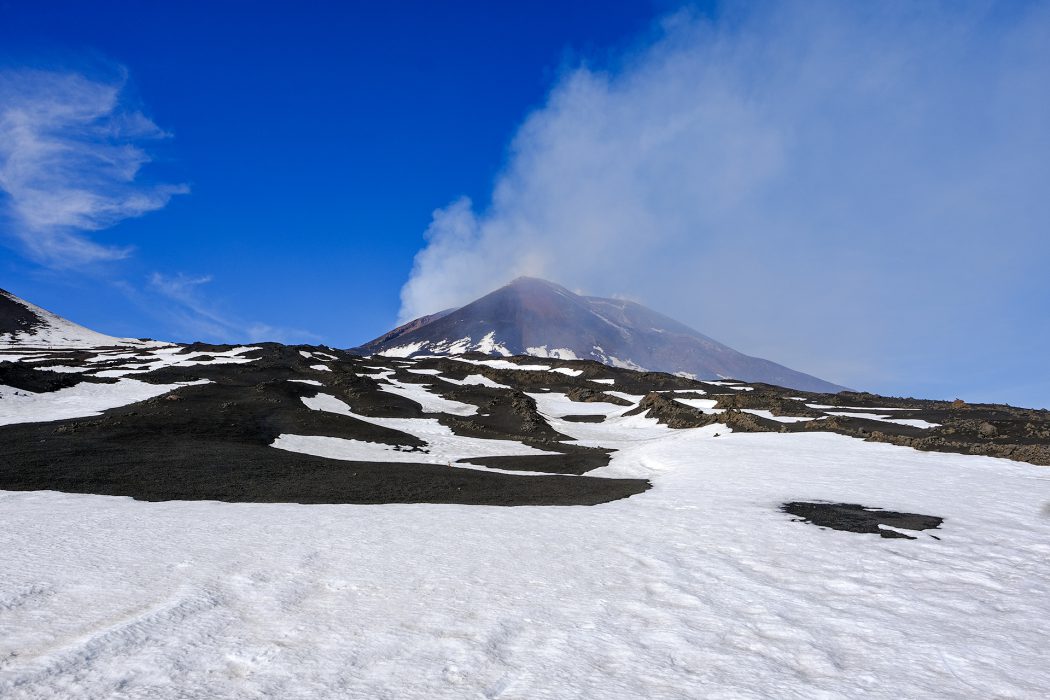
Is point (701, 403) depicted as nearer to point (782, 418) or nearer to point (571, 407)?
point (782, 418)

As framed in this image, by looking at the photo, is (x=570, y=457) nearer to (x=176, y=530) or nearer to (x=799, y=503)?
(x=799, y=503)

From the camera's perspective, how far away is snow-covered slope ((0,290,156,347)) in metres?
115

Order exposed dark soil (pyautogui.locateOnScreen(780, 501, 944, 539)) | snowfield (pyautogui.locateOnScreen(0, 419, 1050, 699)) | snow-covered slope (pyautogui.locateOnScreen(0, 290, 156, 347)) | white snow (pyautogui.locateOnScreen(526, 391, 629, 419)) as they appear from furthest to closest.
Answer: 1. snow-covered slope (pyautogui.locateOnScreen(0, 290, 156, 347))
2. white snow (pyautogui.locateOnScreen(526, 391, 629, 419))
3. exposed dark soil (pyautogui.locateOnScreen(780, 501, 944, 539))
4. snowfield (pyautogui.locateOnScreen(0, 419, 1050, 699))

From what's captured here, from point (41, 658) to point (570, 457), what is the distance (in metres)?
29.5

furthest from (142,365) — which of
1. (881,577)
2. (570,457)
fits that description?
(881,577)

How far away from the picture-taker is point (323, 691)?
543 cm

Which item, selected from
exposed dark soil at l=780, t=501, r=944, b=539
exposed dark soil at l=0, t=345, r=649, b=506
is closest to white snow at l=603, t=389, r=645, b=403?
exposed dark soil at l=0, t=345, r=649, b=506

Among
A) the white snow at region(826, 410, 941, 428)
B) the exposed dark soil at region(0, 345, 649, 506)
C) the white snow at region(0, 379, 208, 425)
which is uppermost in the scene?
the white snow at region(826, 410, 941, 428)

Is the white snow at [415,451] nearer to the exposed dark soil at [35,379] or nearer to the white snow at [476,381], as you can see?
the exposed dark soil at [35,379]

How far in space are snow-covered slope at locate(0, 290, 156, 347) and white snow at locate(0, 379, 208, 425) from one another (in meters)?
76.7

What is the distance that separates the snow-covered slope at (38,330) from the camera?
4542 inches

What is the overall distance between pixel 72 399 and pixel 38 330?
116383mm

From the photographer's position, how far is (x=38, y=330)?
128m

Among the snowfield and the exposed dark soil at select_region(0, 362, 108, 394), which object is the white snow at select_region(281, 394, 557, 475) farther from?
the exposed dark soil at select_region(0, 362, 108, 394)
